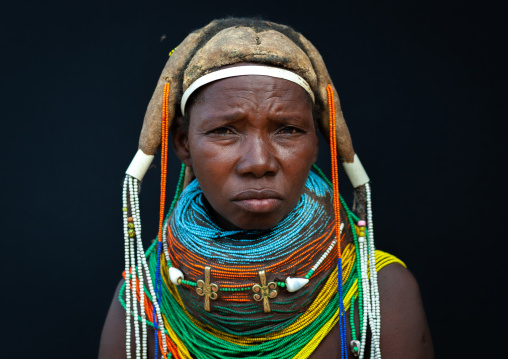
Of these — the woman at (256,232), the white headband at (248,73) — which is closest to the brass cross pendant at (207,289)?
the woman at (256,232)

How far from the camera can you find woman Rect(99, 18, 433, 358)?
2.05 metres

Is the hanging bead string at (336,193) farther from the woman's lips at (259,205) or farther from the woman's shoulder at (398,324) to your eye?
the woman's lips at (259,205)

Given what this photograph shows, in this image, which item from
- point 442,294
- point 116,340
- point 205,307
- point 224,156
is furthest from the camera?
point 442,294

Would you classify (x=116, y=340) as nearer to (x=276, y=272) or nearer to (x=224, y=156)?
(x=276, y=272)

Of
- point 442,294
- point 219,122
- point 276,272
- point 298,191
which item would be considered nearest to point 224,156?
point 219,122

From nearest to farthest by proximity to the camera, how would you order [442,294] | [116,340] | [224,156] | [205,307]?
[224,156], [205,307], [116,340], [442,294]

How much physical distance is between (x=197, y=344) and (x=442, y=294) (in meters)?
1.50

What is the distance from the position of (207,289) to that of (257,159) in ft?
1.60

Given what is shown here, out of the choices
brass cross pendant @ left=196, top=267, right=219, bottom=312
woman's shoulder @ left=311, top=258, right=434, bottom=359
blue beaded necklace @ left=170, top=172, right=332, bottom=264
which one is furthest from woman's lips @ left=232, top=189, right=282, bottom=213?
woman's shoulder @ left=311, top=258, right=434, bottom=359

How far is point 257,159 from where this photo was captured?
1989 millimetres

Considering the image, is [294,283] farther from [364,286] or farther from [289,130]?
[289,130]

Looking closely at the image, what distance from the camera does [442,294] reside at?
325 cm

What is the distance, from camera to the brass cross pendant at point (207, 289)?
2.16m

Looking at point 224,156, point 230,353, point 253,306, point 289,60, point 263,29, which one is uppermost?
point 263,29
